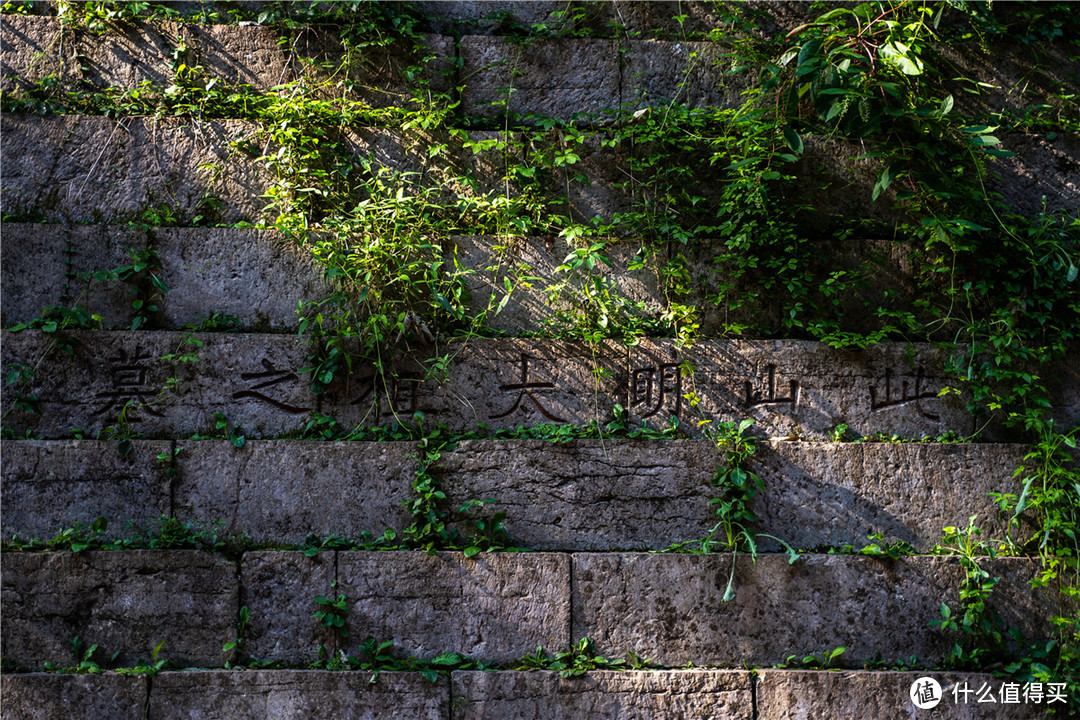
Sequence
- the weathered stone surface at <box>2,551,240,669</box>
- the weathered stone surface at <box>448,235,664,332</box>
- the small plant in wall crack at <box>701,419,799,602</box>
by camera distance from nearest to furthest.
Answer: the weathered stone surface at <box>2,551,240,669</box> < the small plant in wall crack at <box>701,419,799,602</box> < the weathered stone surface at <box>448,235,664,332</box>

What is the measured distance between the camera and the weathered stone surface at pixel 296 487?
3.10m

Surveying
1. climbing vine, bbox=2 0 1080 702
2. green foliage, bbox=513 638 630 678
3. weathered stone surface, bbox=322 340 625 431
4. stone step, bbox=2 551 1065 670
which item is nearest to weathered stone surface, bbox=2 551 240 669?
stone step, bbox=2 551 1065 670

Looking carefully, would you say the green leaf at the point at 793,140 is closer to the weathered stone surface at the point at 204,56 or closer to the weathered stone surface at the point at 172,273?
the weathered stone surface at the point at 204,56

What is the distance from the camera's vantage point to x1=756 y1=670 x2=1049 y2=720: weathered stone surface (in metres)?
2.89

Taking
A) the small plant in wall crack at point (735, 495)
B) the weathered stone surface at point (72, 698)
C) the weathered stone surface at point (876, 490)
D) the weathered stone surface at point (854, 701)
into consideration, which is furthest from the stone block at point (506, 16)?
the weathered stone surface at point (72, 698)

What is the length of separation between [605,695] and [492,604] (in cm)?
66

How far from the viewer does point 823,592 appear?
→ 9.93ft

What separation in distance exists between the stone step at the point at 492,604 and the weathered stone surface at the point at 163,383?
0.65 meters

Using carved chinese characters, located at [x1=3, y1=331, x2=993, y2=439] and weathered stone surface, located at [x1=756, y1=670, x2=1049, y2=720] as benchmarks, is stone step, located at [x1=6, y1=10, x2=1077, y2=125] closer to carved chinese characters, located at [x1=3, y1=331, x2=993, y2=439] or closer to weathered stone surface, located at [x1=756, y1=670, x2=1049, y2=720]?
carved chinese characters, located at [x1=3, y1=331, x2=993, y2=439]

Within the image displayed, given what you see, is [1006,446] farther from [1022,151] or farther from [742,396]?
[1022,151]

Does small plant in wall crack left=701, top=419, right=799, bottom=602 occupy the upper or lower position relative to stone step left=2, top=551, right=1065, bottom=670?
upper

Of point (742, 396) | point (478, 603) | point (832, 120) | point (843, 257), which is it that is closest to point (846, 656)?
point (742, 396)

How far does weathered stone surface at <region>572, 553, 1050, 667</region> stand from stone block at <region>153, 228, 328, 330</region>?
80.5 inches

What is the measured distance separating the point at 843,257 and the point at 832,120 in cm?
78
